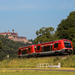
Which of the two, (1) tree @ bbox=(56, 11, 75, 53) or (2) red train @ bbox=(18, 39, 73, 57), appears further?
(1) tree @ bbox=(56, 11, 75, 53)

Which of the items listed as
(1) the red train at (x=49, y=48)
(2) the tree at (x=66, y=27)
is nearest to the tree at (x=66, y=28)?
(2) the tree at (x=66, y=27)

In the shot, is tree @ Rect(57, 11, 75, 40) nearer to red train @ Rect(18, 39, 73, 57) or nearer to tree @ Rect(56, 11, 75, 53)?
tree @ Rect(56, 11, 75, 53)

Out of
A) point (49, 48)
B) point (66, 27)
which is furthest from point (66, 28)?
point (49, 48)

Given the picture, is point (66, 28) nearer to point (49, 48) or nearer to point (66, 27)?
point (66, 27)

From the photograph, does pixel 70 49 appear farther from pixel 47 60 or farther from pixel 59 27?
pixel 59 27

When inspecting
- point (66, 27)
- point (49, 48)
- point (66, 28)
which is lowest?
point (49, 48)

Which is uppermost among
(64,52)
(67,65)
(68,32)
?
(68,32)

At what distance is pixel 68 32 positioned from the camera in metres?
59.8

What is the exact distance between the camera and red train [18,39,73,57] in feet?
121

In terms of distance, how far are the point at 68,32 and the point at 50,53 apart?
21.7 metres

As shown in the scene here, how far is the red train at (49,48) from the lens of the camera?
37.0 meters

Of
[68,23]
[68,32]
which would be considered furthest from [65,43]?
[68,23]

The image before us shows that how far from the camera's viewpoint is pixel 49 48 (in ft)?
131

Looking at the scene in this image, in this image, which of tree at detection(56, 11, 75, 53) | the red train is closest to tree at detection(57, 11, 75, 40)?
tree at detection(56, 11, 75, 53)
